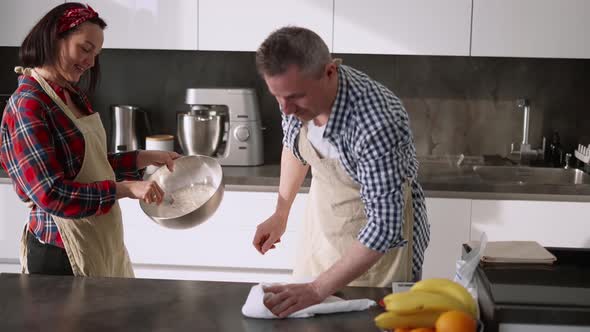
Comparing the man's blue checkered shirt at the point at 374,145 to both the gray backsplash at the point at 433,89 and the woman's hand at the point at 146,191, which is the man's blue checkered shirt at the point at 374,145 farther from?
the gray backsplash at the point at 433,89

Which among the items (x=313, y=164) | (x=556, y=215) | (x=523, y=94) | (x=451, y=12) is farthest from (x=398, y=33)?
(x=313, y=164)

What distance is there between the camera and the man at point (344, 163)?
1432mm

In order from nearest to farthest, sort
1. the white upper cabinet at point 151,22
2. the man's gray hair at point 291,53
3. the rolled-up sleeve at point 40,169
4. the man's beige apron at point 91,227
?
the man's gray hair at point 291,53 → the rolled-up sleeve at point 40,169 → the man's beige apron at point 91,227 → the white upper cabinet at point 151,22

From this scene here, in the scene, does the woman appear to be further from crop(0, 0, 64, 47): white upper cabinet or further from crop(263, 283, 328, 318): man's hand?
crop(0, 0, 64, 47): white upper cabinet

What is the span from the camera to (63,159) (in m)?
1.89

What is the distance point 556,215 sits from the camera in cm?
273

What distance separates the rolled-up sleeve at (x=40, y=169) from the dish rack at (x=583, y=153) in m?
1.98

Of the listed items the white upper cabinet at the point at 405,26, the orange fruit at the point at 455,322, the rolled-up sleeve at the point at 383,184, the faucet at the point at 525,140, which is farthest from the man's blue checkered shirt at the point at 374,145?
the faucet at the point at 525,140

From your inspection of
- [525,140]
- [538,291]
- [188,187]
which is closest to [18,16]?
[188,187]

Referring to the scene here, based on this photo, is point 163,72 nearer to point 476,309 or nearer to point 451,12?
point 451,12

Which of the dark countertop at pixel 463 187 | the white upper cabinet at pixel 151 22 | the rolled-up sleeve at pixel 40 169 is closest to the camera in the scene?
the rolled-up sleeve at pixel 40 169

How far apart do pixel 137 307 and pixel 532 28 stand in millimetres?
1982

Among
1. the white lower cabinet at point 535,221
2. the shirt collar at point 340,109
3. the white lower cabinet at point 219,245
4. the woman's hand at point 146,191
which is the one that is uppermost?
the shirt collar at point 340,109

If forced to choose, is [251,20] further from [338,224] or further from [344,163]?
[344,163]
